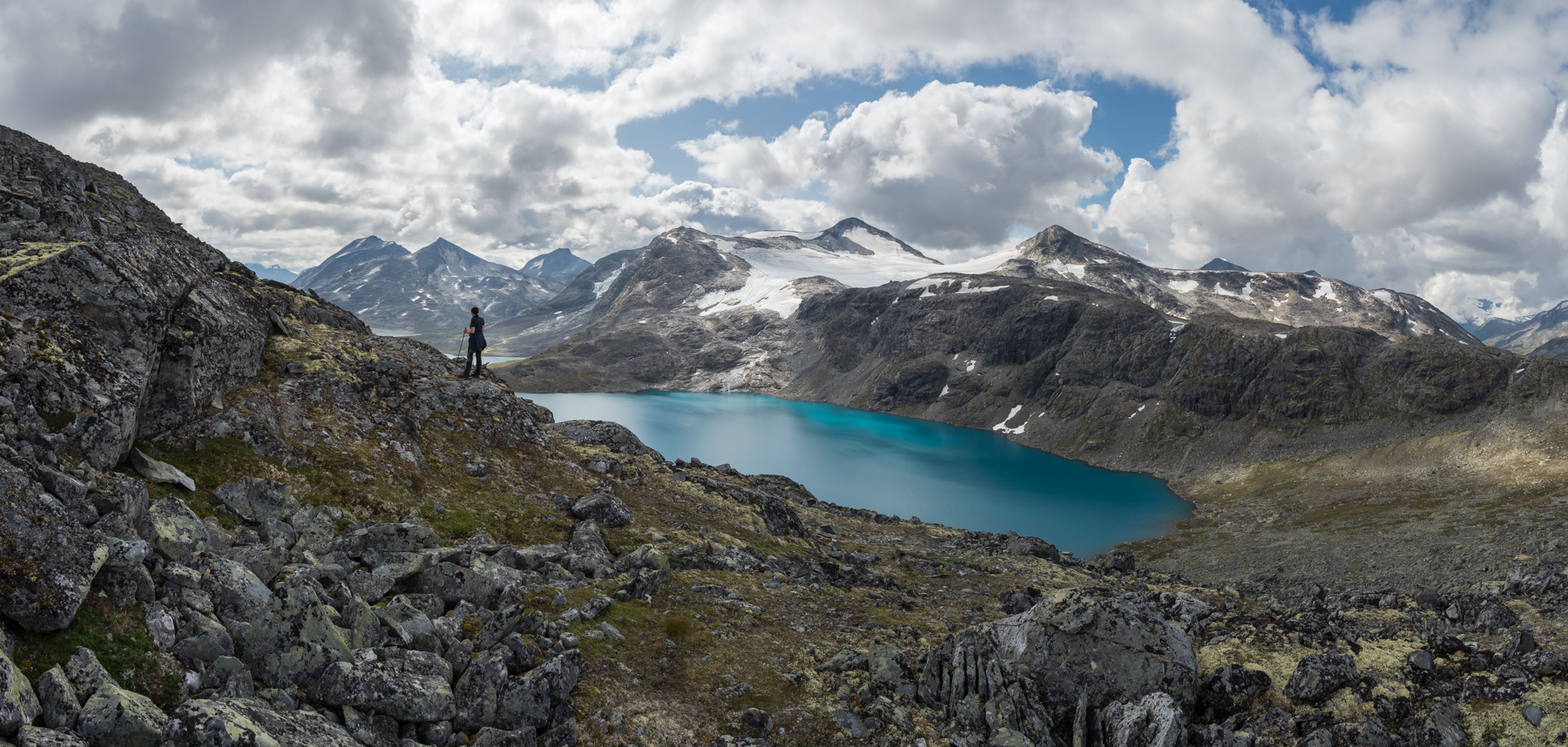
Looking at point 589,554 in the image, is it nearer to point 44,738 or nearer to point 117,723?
point 117,723

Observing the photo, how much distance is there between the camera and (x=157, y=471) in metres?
14.6

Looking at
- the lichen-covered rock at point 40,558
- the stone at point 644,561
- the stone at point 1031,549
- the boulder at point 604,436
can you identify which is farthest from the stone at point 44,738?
the stone at point 1031,549

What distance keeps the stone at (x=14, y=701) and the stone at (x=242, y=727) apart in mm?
1168

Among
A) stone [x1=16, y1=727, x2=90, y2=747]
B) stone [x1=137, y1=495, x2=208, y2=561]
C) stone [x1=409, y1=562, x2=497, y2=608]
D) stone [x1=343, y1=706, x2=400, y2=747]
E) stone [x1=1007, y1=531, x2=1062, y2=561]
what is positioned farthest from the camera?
stone [x1=1007, y1=531, x2=1062, y2=561]

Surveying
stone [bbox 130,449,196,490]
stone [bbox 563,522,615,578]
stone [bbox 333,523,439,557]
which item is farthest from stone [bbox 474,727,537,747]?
stone [bbox 130,449,196,490]

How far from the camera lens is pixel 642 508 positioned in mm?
29609

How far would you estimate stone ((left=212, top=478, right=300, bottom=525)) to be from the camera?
15211 millimetres

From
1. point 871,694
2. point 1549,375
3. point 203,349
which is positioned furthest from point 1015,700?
point 1549,375

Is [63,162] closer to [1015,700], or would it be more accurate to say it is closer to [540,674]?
[540,674]

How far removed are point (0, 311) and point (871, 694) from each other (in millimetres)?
19634

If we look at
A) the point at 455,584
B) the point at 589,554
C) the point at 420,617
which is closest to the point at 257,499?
the point at 455,584

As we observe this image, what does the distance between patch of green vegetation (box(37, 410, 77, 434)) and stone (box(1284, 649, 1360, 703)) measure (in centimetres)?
2524

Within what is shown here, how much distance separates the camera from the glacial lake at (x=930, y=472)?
271 ft

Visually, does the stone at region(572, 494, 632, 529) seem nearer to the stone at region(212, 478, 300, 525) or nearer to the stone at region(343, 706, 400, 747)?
the stone at region(212, 478, 300, 525)
